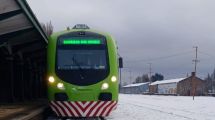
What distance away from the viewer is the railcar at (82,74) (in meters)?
14.4

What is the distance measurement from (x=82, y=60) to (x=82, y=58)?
7 centimetres

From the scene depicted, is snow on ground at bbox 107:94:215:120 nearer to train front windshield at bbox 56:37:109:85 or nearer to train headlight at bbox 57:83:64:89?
train front windshield at bbox 56:37:109:85

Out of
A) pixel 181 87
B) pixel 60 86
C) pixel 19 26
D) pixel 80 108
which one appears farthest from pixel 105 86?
pixel 181 87

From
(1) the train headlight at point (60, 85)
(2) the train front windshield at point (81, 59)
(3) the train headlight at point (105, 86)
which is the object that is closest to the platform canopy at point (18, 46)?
(2) the train front windshield at point (81, 59)

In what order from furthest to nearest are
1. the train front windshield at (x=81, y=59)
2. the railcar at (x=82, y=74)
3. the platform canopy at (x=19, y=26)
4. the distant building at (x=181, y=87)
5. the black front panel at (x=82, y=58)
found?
the distant building at (x=181, y=87), the train front windshield at (x=81, y=59), the black front panel at (x=82, y=58), the railcar at (x=82, y=74), the platform canopy at (x=19, y=26)

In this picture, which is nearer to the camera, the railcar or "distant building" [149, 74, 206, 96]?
the railcar

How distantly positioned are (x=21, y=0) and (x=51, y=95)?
3.36m

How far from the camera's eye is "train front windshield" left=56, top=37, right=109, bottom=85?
580 inches

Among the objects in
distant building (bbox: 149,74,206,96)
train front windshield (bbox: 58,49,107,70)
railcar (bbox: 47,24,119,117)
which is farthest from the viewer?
distant building (bbox: 149,74,206,96)

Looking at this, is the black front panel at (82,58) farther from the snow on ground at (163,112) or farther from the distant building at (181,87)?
the distant building at (181,87)

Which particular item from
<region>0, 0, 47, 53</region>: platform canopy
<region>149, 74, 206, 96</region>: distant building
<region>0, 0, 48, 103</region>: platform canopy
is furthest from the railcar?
<region>149, 74, 206, 96</region>: distant building

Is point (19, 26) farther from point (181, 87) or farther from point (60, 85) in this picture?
point (181, 87)

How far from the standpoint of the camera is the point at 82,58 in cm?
1502

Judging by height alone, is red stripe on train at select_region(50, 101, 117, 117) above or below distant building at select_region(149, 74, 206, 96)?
below
